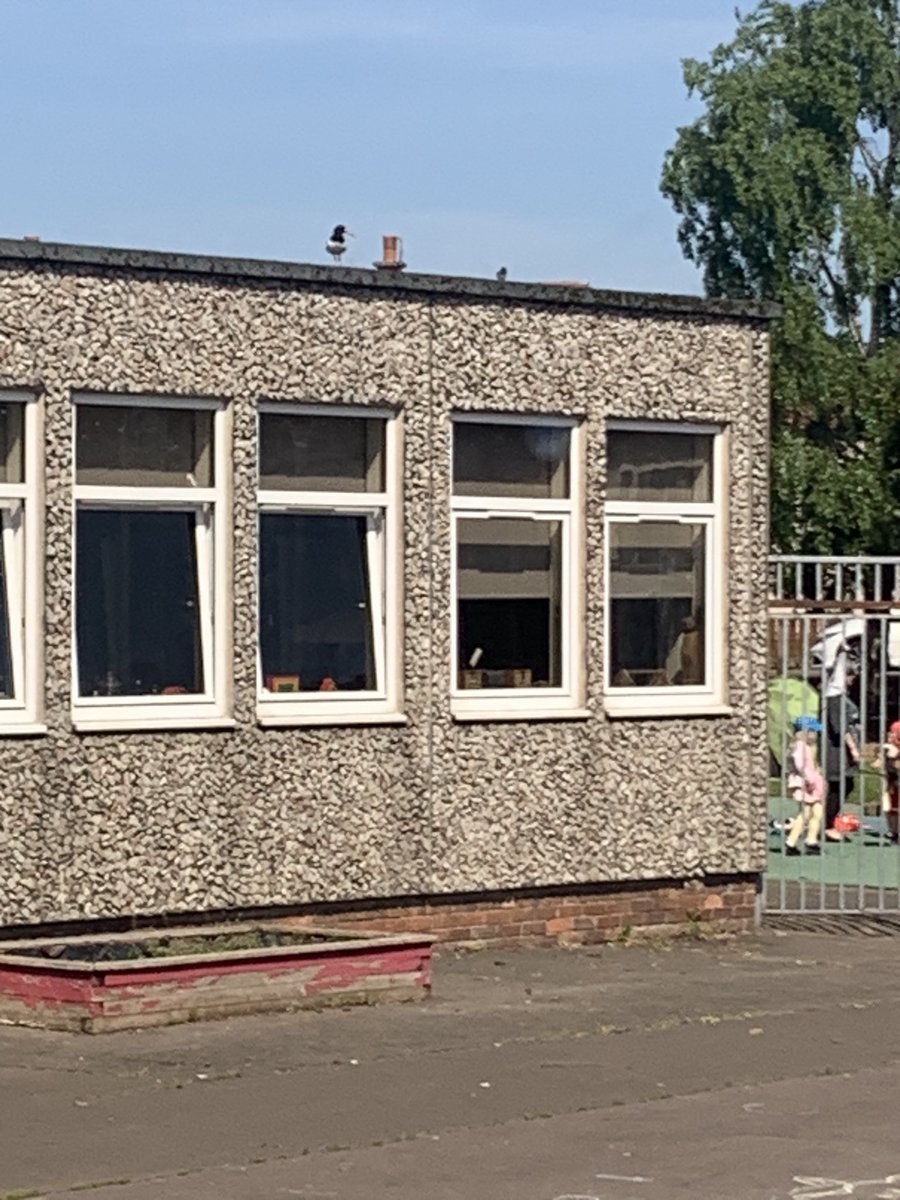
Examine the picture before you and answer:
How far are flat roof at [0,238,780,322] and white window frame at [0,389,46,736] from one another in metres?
0.74

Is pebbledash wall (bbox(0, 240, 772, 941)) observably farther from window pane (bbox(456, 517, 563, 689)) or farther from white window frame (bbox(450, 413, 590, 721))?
window pane (bbox(456, 517, 563, 689))

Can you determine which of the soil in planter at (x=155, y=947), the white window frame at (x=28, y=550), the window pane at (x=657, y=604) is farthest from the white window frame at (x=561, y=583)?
the white window frame at (x=28, y=550)

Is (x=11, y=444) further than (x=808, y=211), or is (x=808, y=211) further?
(x=808, y=211)

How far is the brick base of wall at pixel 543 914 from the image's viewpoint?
14.1m

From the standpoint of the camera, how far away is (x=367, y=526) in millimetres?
14594

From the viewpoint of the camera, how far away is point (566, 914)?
15188 millimetres

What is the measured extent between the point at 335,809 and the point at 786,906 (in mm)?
3905

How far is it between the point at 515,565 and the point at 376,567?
0.94 meters

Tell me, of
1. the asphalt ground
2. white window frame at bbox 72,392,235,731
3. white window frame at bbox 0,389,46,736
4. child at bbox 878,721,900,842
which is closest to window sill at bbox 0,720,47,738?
white window frame at bbox 0,389,46,736

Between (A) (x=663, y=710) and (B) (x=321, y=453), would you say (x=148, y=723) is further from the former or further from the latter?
(A) (x=663, y=710)

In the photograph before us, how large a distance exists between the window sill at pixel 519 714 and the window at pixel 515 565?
0.01 m

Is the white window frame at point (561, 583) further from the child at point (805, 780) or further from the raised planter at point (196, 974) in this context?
the raised planter at point (196, 974)

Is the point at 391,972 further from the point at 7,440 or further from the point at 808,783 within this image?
the point at 808,783

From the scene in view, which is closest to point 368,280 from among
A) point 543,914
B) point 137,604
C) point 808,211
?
point 137,604
